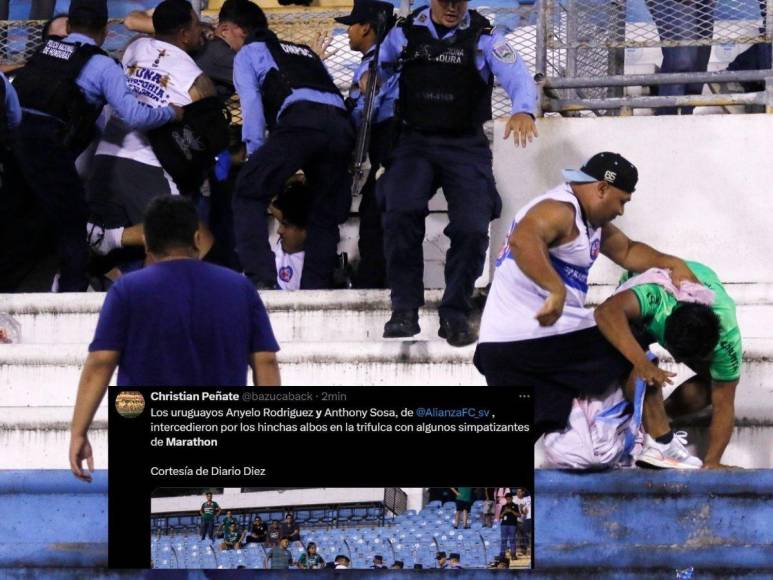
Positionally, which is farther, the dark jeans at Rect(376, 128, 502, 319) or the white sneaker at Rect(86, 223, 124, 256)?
the white sneaker at Rect(86, 223, 124, 256)

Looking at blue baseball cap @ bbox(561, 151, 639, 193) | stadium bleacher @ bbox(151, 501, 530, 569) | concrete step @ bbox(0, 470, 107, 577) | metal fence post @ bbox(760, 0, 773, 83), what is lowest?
concrete step @ bbox(0, 470, 107, 577)

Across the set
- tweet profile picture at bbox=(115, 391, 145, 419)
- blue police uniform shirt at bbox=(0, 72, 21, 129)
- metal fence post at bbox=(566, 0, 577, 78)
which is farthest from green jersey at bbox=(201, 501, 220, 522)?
metal fence post at bbox=(566, 0, 577, 78)

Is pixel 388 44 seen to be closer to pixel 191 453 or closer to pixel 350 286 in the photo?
pixel 350 286

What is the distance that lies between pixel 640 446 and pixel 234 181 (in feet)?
10.3

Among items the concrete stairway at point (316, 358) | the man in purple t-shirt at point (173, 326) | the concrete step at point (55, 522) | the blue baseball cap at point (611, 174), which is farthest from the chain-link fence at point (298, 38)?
the man in purple t-shirt at point (173, 326)

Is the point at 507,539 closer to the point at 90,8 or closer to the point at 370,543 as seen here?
the point at 370,543

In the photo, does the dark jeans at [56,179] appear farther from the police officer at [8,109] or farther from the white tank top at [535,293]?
the white tank top at [535,293]

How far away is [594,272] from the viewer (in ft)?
28.3

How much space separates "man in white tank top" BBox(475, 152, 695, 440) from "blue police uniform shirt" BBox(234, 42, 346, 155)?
189 centimetres

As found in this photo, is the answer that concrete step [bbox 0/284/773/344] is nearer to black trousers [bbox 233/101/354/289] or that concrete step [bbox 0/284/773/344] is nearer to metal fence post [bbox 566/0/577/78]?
black trousers [bbox 233/101/354/289]

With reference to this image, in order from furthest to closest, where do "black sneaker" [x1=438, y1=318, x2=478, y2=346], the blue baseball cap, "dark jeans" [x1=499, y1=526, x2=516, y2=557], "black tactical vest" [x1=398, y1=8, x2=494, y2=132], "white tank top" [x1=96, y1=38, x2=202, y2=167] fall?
"white tank top" [x1=96, y1=38, x2=202, y2=167], "black tactical vest" [x1=398, y1=8, x2=494, y2=132], "black sneaker" [x1=438, y1=318, x2=478, y2=346], the blue baseball cap, "dark jeans" [x1=499, y1=526, x2=516, y2=557]

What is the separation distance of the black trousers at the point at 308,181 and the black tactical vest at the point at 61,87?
0.85 metres

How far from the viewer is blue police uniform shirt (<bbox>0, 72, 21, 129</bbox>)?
8344 mm

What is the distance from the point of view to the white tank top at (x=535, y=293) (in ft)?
21.9
